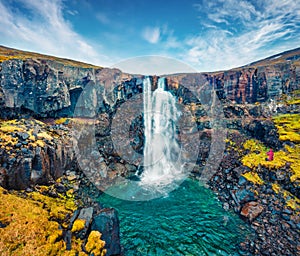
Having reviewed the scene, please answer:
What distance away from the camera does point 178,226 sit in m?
15.9

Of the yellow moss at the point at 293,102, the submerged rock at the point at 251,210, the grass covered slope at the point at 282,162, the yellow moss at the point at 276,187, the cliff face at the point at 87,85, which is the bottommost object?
the submerged rock at the point at 251,210

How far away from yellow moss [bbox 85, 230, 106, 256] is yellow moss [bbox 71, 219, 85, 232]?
950mm

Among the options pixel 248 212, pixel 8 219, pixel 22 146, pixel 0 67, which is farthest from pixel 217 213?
pixel 0 67

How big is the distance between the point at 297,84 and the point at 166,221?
1692 inches

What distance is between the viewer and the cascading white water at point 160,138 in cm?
2719

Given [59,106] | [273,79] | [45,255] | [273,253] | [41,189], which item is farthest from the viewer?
[273,79]

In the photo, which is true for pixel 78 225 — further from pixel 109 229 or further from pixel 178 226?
pixel 178 226

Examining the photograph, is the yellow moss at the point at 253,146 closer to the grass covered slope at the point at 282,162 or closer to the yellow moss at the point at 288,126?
the grass covered slope at the point at 282,162

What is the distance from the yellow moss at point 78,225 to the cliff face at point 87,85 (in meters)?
19.7

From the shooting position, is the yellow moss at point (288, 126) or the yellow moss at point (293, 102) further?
the yellow moss at point (293, 102)

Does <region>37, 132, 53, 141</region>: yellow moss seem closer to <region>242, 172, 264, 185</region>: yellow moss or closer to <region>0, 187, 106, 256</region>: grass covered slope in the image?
<region>0, 187, 106, 256</region>: grass covered slope

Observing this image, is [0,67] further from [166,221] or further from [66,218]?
[166,221]

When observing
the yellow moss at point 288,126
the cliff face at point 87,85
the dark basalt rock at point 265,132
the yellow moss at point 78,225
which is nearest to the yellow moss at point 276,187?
the dark basalt rock at point 265,132

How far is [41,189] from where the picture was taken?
16.1m
